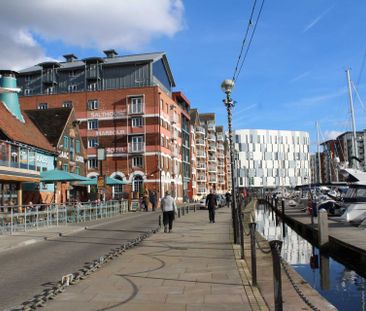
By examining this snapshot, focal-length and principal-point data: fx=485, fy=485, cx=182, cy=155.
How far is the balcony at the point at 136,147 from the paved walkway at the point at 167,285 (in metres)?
46.8

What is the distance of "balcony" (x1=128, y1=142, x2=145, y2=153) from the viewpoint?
200 feet

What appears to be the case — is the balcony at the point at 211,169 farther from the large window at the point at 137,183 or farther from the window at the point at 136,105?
the window at the point at 136,105

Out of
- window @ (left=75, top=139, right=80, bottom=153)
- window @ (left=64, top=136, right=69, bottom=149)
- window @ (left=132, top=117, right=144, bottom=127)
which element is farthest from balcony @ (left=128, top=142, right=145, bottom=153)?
window @ (left=64, top=136, right=69, bottom=149)

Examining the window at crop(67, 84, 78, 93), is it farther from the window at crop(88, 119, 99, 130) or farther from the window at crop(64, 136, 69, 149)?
the window at crop(64, 136, 69, 149)

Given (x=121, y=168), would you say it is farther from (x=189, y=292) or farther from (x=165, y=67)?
(x=189, y=292)

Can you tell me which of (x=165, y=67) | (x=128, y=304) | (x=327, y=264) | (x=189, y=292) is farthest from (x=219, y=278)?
(x=165, y=67)

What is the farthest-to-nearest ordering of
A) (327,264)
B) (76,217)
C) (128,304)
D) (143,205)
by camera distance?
(143,205), (76,217), (327,264), (128,304)

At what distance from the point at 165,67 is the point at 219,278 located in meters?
63.7

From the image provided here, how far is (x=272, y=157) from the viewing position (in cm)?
15225

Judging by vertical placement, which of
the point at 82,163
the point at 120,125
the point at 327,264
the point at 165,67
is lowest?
the point at 327,264

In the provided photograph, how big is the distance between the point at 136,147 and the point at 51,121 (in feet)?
65.2

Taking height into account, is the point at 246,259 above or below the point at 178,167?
below

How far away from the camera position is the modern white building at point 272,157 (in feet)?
489

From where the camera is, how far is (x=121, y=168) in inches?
→ 2434
